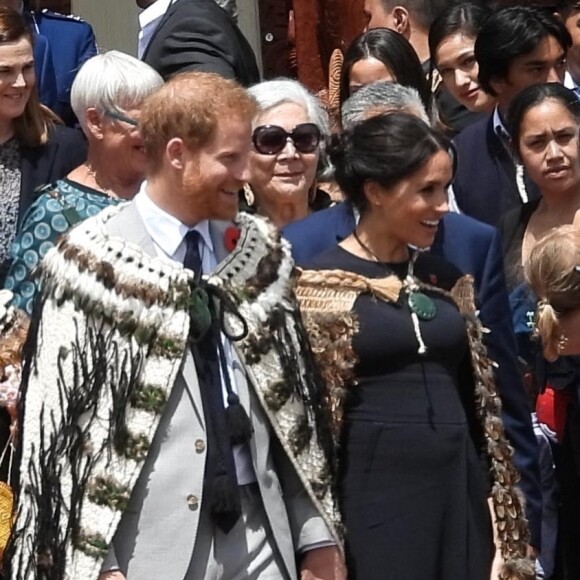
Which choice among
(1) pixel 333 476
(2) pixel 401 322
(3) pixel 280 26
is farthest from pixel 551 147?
(3) pixel 280 26

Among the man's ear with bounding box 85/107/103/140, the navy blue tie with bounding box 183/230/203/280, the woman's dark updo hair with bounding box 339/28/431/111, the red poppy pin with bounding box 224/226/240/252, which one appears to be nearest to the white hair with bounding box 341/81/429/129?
the woman's dark updo hair with bounding box 339/28/431/111

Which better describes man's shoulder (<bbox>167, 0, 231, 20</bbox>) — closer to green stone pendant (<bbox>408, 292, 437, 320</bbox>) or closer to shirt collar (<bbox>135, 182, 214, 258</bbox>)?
green stone pendant (<bbox>408, 292, 437, 320</bbox>)

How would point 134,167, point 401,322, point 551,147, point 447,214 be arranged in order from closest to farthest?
point 401,322, point 447,214, point 134,167, point 551,147

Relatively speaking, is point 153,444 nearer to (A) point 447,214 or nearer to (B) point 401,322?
(B) point 401,322

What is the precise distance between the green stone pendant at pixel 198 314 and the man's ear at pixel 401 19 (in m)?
3.69

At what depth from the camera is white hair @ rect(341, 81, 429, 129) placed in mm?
5684

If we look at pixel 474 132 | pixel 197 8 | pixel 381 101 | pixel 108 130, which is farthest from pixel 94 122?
pixel 474 132

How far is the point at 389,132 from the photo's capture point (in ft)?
16.1

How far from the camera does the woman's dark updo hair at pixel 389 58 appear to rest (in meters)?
6.51

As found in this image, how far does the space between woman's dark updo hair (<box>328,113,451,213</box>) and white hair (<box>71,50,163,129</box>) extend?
820 millimetres

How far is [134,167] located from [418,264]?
1.12 meters

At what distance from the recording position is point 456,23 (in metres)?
7.29

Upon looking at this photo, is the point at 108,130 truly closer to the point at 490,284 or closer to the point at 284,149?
A: the point at 284,149

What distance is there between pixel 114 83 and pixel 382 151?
1073mm
